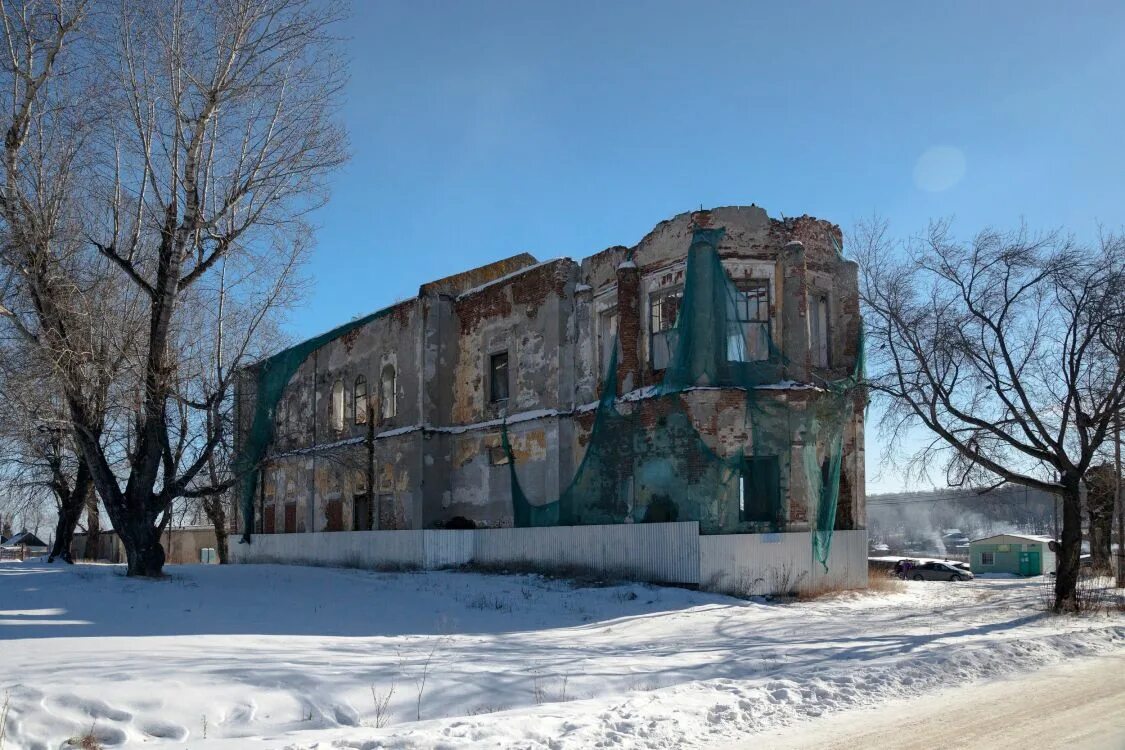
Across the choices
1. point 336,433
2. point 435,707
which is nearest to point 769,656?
point 435,707

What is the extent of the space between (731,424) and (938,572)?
23.9m

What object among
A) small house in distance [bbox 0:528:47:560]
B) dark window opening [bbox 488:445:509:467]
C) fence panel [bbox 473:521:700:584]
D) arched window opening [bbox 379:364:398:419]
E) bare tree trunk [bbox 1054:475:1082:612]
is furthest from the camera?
small house in distance [bbox 0:528:47:560]

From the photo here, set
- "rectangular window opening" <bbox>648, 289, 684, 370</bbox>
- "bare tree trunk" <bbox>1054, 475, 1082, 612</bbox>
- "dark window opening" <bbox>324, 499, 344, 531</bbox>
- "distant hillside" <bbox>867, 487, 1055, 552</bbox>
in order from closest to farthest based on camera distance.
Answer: "bare tree trunk" <bbox>1054, 475, 1082, 612</bbox>
"rectangular window opening" <bbox>648, 289, 684, 370</bbox>
"dark window opening" <bbox>324, 499, 344, 531</bbox>
"distant hillside" <bbox>867, 487, 1055, 552</bbox>

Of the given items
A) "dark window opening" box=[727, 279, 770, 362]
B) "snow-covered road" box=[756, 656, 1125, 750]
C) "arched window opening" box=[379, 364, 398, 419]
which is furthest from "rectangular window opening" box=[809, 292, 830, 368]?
"arched window opening" box=[379, 364, 398, 419]

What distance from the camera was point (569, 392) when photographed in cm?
2498

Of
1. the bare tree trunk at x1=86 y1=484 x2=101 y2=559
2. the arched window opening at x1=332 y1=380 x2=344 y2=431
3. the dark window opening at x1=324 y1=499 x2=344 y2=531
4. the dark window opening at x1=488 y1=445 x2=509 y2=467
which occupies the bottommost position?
the bare tree trunk at x1=86 y1=484 x2=101 y2=559

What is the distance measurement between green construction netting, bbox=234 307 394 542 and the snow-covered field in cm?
1346

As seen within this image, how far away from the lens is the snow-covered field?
7344mm

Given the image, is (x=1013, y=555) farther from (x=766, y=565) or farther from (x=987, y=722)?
(x=987, y=722)

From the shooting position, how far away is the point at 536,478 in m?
25.4

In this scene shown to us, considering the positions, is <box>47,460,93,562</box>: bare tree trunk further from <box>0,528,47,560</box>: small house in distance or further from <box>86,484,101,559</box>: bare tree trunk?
<box>0,528,47,560</box>: small house in distance

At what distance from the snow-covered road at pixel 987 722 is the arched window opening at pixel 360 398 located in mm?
25850

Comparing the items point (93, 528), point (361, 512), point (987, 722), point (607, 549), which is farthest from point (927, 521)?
point (987, 722)

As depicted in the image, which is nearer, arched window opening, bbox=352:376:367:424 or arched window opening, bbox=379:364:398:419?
arched window opening, bbox=379:364:398:419
